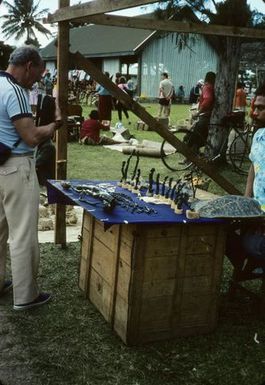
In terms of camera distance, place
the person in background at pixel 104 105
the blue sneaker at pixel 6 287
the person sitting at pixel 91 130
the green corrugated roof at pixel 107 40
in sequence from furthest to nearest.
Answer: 1. the green corrugated roof at pixel 107 40
2. the person in background at pixel 104 105
3. the person sitting at pixel 91 130
4. the blue sneaker at pixel 6 287

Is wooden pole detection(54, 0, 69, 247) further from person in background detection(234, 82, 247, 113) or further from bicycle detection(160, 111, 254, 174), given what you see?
person in background detection(234, 82, 247, 113)

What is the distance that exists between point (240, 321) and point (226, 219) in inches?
39.7

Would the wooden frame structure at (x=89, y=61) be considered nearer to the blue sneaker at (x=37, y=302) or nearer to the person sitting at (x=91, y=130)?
the blue sneaker at (x=37, y=302)

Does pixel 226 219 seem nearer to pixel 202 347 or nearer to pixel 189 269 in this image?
Result: pixel 189 269

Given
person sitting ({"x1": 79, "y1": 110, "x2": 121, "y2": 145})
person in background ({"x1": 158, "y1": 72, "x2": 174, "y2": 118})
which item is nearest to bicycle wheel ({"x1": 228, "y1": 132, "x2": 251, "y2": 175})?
person sitting ({"x1": 79, "y1": 110, "x2": 121, "y2": 145})

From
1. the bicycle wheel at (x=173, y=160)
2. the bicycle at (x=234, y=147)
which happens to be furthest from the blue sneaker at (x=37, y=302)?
the bicycle at (x=234, y=147)

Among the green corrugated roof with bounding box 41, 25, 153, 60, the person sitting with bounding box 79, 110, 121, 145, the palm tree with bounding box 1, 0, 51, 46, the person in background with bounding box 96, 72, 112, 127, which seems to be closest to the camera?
the person sitting with bounding box 79, 110, 121, 145

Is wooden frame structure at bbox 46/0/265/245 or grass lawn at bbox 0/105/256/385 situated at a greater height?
wooden frame structure at bbox 46/0/265/245

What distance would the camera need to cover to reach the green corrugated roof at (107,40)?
37.0 meters

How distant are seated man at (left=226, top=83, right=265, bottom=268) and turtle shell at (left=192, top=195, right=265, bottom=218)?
235 mm

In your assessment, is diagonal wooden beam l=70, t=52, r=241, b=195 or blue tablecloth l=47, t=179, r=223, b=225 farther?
diagonal wooden beam l=70, t=52, r=241, b=195

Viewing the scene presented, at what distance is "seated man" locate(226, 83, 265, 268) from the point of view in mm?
3541

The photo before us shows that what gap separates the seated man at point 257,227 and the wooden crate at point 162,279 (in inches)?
8.5

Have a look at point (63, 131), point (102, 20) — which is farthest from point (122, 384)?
point (102, 20)
